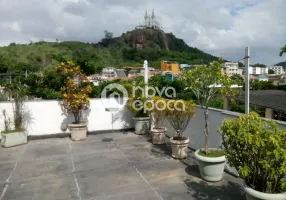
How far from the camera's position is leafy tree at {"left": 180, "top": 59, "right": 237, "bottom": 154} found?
4.42 metres

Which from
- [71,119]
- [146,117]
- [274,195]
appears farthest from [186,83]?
[71,119]

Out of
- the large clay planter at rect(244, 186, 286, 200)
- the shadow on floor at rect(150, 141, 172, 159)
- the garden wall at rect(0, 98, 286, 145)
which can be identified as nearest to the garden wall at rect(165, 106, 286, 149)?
the garden wall at rect(0, 98, 286, 145)

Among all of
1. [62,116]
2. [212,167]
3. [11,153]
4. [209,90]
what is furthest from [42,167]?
[209,90]

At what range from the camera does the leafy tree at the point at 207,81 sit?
14.5ft

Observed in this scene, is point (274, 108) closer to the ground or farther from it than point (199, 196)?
farther from it

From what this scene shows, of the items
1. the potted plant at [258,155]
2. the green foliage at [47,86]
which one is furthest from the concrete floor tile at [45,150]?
the potted plant at [258,155]

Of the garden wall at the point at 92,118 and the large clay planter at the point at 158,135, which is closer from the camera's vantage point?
the garden wall at the point at 92,118

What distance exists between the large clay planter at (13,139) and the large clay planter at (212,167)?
18.5 feet

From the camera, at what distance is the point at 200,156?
437 cm

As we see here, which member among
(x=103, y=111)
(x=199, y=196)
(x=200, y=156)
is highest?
(x=103, y=111)

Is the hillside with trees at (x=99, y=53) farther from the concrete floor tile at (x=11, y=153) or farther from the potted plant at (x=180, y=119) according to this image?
the concrete floor tile at (x=11, y=153)

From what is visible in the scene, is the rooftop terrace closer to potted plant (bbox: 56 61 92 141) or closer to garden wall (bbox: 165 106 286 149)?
garden wall (bbox: 165 106 286 149)

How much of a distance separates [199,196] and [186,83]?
88.7 inches

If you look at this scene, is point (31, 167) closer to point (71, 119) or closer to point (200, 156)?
point (71, 119)
